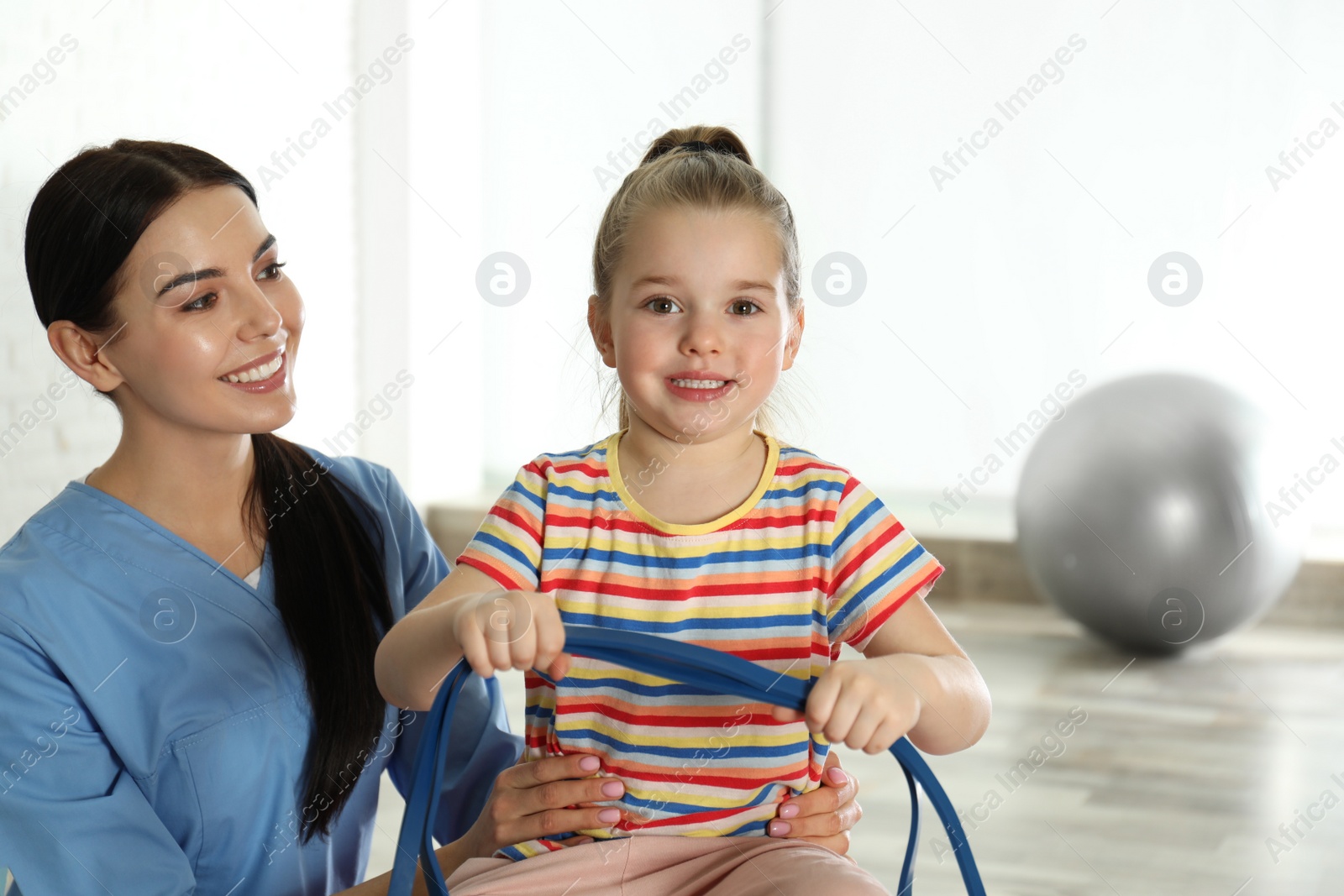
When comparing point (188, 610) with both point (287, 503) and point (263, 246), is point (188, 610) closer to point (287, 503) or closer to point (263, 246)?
point (287, 503)

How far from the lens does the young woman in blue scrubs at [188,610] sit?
3.96ft

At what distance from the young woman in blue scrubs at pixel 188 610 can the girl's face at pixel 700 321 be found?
369mm

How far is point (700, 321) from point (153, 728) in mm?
704

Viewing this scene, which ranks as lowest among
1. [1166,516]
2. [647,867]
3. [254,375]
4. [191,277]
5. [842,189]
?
[1166,516]

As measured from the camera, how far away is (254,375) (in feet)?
4.34

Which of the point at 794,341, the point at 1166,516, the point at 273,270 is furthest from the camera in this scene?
the point at 1166,516

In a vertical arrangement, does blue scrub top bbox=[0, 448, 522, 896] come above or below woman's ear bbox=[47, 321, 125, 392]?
below

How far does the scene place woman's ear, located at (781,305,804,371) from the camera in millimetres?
1162

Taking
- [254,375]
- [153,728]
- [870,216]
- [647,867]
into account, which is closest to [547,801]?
[647,867]

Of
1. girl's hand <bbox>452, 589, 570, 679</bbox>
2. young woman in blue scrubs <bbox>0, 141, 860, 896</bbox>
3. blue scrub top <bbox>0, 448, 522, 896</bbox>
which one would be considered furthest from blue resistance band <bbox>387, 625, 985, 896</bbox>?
blue scrub top <bbox>0, 448, 522, 896</bbox>

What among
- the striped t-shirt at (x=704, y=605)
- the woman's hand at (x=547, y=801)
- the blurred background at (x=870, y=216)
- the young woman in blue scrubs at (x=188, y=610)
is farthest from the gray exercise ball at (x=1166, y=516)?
the woman's hand at (x=547, y=801)

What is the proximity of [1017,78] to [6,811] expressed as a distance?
370 centimetres

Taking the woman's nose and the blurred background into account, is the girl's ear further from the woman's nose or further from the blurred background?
the blurred background

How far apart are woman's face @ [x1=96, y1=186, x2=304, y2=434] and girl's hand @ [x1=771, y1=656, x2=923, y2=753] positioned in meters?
0.71
